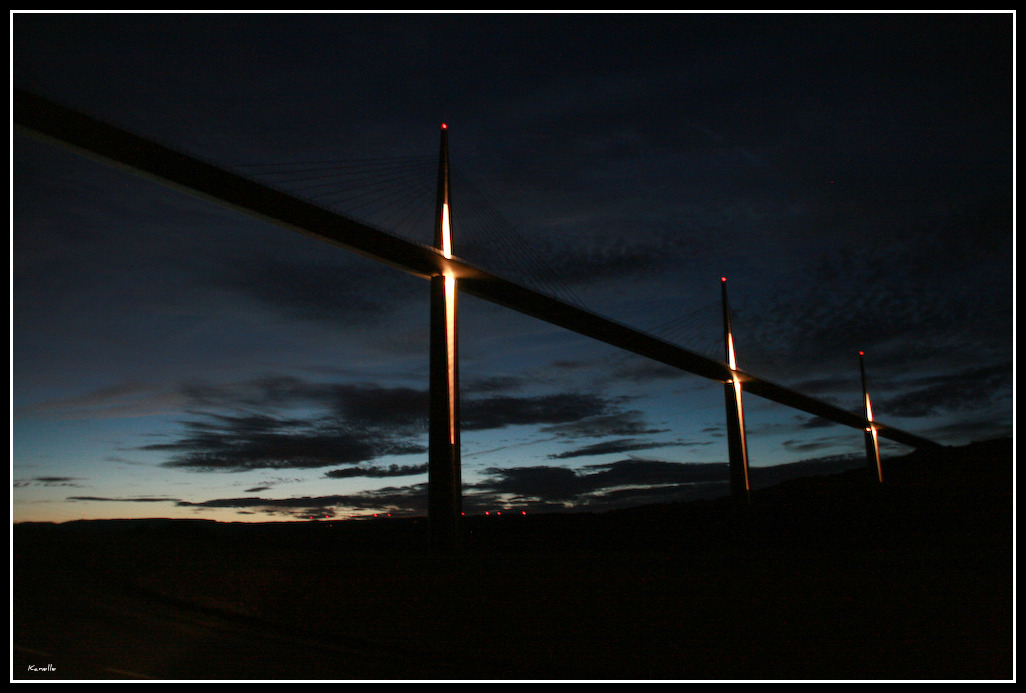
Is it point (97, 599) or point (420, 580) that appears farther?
point (420, 580)

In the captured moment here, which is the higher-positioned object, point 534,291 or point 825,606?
point 534,291

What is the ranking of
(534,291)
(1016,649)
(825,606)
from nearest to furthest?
(1016,649) → (825,606) → (534,291)

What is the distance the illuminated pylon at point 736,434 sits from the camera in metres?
36.2

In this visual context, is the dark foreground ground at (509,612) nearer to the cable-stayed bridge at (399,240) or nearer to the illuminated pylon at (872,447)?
the cable-stayed bridge at (399,240)

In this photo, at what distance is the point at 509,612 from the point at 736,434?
1299 inches

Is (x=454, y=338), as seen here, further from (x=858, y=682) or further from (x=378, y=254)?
(x=858, y=682)

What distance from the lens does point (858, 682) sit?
5434 millimetres

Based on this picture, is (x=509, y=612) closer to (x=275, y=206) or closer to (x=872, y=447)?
(x=275, y=206)

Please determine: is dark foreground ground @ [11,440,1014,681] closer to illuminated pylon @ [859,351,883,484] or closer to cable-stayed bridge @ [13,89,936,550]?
cable-stayed bridge @ [13,89,936,550]

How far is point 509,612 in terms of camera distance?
341 inches

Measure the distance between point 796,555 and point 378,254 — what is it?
1396 cm

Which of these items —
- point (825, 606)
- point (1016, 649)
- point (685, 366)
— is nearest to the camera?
point (1016, 649)

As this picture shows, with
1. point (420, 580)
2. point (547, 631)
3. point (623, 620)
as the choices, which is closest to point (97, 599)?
point (420, 580)

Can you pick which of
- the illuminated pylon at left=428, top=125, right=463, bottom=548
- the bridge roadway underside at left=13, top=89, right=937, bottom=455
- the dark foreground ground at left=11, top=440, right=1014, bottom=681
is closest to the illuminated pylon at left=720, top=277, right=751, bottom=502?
the bridge roadway underside at left=13, top=89, right=937, bottom=455
